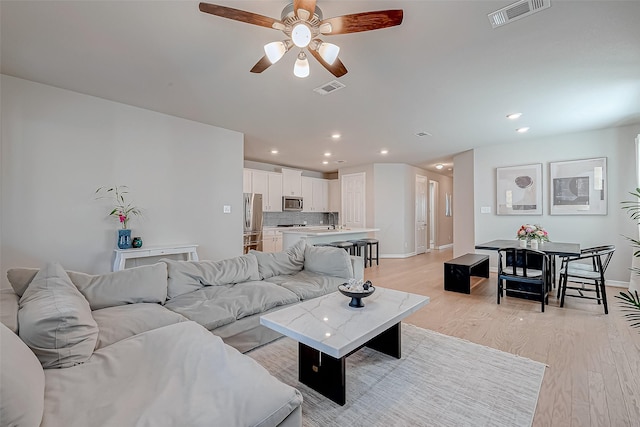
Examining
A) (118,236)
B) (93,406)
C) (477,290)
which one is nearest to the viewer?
(93,406)

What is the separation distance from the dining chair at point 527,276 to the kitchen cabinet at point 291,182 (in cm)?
519

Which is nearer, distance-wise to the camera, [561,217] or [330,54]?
[330,54]

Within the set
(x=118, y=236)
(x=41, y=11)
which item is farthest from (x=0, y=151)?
(x=41, y=11)

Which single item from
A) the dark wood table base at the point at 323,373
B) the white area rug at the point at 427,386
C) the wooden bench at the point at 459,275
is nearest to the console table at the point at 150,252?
the white area rug at the point at 427,386

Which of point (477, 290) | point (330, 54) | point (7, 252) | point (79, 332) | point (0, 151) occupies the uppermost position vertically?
point (330, 54)

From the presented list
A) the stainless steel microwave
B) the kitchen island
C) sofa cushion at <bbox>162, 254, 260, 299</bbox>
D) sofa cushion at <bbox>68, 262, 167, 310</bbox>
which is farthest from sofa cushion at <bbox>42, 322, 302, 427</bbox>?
the stainless steel microwave

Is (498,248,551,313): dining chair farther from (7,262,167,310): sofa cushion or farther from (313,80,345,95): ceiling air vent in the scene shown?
(7,262,167,310): sofa cushion

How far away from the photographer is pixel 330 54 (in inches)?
77.2

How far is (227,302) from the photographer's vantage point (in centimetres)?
234

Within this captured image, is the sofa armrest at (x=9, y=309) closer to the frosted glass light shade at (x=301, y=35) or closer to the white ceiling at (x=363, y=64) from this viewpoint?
the white ceiling at (x=363, y=64)

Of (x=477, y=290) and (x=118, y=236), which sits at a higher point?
(x=118, y=236)

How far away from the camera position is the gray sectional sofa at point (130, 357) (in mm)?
994

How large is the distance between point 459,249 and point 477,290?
2.20 metres

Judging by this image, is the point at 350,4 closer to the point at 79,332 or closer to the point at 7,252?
the point at 79,332
